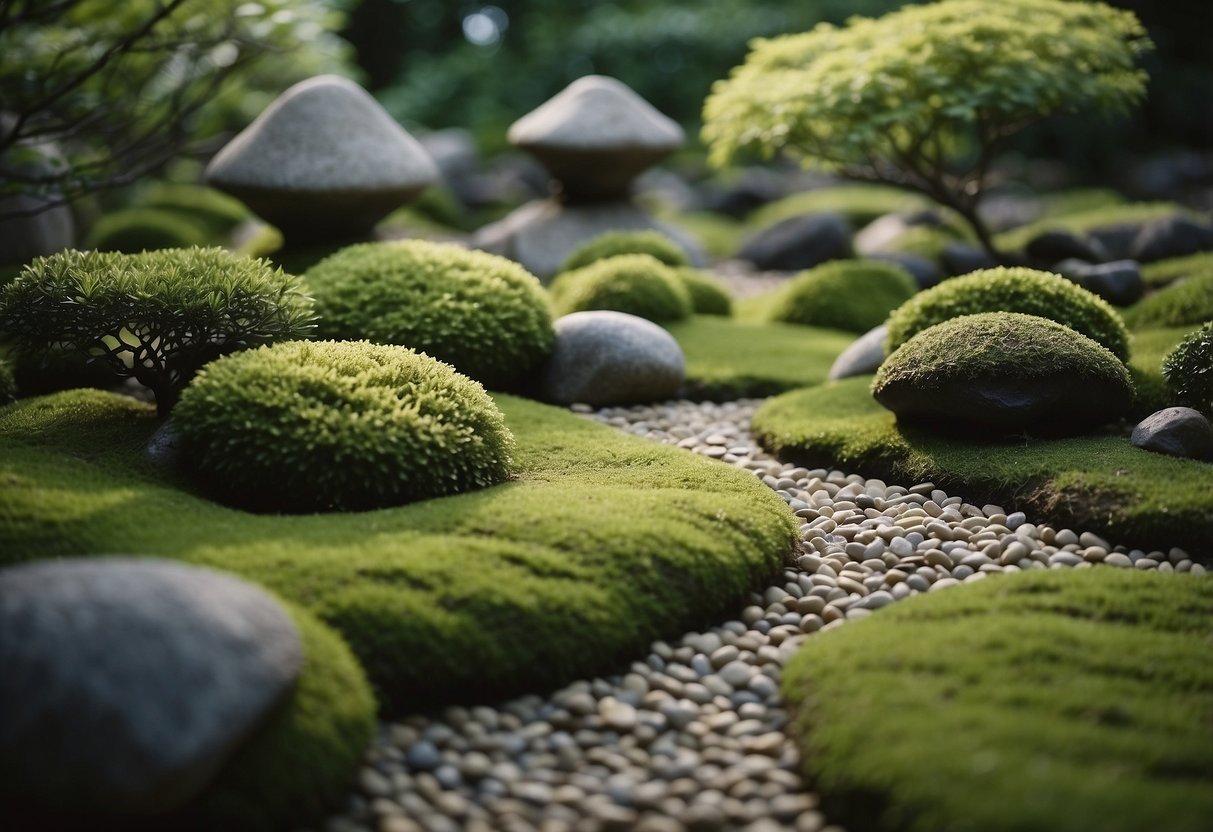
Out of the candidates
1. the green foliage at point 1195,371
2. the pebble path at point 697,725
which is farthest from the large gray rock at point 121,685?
the green foliage at point 1195,371

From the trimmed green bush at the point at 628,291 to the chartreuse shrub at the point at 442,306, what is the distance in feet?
4.54

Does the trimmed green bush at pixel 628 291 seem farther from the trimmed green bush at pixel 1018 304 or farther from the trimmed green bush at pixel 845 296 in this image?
the trimmed green bush at pixel 1018 304

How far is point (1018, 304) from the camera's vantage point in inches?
282

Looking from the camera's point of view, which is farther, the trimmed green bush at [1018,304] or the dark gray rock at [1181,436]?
the trimmed green bush at [1018,304]

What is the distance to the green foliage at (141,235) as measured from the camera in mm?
12391

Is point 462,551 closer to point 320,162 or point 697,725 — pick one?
point 697,725

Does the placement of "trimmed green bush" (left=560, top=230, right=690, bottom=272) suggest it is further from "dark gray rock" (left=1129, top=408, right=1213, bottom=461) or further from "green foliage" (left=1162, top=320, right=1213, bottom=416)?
"dark gray rock" (left=1129, top=408, right=1213, bottom=461)

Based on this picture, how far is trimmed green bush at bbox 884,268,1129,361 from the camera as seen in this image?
7.09 meters

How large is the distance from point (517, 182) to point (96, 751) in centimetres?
1775

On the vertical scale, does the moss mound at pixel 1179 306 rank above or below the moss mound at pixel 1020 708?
below

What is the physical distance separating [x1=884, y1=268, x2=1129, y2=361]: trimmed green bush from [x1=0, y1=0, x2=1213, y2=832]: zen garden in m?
0.03

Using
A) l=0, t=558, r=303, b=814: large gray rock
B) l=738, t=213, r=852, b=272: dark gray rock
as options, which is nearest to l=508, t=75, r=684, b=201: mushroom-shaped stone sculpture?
l=738, t=213, r=852, b=272: dark gray rock

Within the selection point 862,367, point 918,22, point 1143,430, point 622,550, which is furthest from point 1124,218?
point 622,550

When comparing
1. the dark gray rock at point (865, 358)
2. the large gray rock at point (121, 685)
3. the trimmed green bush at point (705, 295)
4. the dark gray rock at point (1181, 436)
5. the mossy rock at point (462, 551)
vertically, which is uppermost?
the large gray rock at point (121, 685)
